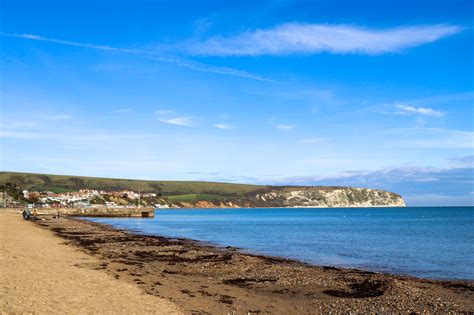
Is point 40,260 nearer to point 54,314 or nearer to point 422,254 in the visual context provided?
point 54,314

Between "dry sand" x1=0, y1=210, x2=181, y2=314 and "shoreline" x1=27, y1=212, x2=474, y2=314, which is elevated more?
"dry sand" x1=0, y1=210, x2=181, y2=314

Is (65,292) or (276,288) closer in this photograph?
(65,292)

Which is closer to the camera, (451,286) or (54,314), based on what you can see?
(54,314)

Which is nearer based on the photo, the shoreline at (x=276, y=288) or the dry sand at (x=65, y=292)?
the dry sand at (x=65, y=292)

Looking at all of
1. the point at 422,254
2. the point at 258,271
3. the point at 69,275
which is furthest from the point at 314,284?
the point at 422,254

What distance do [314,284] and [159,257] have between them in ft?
50.8

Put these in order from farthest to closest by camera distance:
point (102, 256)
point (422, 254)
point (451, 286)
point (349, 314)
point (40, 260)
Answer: point (422, 254), point (102, 256), point (40, 260), point (451, 286), point (349, 314)

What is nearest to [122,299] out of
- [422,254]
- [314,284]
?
[314,284]

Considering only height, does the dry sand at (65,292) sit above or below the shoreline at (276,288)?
above

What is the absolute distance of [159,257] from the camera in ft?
114

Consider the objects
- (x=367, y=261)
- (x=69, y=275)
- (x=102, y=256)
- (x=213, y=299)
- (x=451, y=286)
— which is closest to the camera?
(x=213, y=299)

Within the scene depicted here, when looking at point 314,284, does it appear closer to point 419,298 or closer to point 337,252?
point 419,298

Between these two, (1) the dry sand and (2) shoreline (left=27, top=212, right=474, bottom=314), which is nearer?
(1) the dry sand

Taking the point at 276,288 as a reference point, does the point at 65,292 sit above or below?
above
